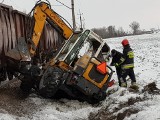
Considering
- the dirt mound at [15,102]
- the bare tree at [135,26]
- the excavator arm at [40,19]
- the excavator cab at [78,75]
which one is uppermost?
the excavator arm at [40,19]

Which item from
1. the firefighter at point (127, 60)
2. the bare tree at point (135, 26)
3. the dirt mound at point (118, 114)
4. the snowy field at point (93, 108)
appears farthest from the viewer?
the bare tree at point (135, 26)

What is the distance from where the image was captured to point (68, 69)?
8.91 meters

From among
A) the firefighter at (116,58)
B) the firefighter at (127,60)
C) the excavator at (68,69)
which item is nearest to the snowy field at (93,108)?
the excavator at (68,69)

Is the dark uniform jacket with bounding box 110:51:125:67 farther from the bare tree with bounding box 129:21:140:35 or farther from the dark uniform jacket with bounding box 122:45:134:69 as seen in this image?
the bare tree with bounding box 129:21:140:35

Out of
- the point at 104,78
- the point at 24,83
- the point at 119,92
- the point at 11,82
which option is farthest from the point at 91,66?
the point at 11,82

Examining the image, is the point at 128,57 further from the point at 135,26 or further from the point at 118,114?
the point at 135,26

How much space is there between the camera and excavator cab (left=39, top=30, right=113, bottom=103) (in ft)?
28.5

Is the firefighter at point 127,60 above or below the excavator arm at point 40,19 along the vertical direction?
below

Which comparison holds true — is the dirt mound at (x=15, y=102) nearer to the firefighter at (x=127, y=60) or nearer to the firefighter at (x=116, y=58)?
the firefighter at (x=116, y=58)

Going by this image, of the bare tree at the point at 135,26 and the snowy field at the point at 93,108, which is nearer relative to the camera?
the snowy field at the point at 93,108

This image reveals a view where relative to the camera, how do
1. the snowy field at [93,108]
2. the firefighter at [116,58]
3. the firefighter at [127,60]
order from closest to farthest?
the snowy field at [93,108]
the firefighter at [127,60]
the firefighter at [116,58]

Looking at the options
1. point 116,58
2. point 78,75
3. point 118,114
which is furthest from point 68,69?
point 116,58

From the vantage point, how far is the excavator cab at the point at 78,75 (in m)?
8.70

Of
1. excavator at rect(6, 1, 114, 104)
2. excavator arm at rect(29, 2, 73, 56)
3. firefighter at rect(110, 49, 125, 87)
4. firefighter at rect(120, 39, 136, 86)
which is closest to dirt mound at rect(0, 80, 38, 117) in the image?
excavator at rect(6, 1, 114, 104)
